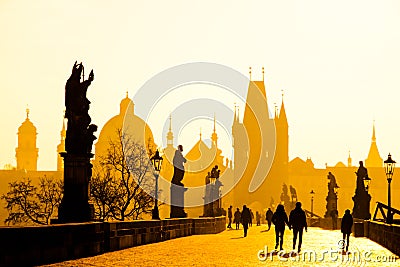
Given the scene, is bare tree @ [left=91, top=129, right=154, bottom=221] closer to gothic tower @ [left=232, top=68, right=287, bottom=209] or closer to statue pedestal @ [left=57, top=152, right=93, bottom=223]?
statue pedestal @ [left=57, top=152, right=93, bottom=223]

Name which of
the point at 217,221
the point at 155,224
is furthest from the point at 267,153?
the point at 155,224

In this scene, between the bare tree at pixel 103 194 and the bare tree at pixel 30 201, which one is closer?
the bare tree at pixel 103 194

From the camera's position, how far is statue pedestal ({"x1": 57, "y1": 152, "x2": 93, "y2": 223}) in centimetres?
2759

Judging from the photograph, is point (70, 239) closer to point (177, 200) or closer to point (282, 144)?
point (177, 200)

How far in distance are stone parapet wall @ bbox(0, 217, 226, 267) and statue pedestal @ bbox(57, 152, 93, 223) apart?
158 centimetres

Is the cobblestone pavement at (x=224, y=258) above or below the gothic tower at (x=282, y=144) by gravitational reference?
below

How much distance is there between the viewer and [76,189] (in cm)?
2778

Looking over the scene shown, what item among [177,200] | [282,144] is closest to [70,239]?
[177,200]

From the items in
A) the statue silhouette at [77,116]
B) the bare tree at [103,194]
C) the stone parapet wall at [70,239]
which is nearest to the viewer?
the stone parapet wall at [70,239]

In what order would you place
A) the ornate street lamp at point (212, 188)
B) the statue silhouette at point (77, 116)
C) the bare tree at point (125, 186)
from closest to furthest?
1. the statue silhouette at point (77, 116)
2. the ornate street lamp at point (212, 188)
3. the bare tree at point (125, 186)

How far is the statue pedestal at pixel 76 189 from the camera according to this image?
90.5ft

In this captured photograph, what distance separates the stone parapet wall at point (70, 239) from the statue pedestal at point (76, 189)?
62.4 inches

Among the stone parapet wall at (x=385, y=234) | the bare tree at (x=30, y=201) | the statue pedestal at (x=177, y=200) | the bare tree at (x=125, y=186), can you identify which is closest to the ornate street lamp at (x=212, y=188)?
the bare tree at (x=125, y=186)

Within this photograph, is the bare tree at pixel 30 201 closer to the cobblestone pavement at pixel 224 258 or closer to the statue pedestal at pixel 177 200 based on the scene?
the statue pedestal at pixel 177 200
